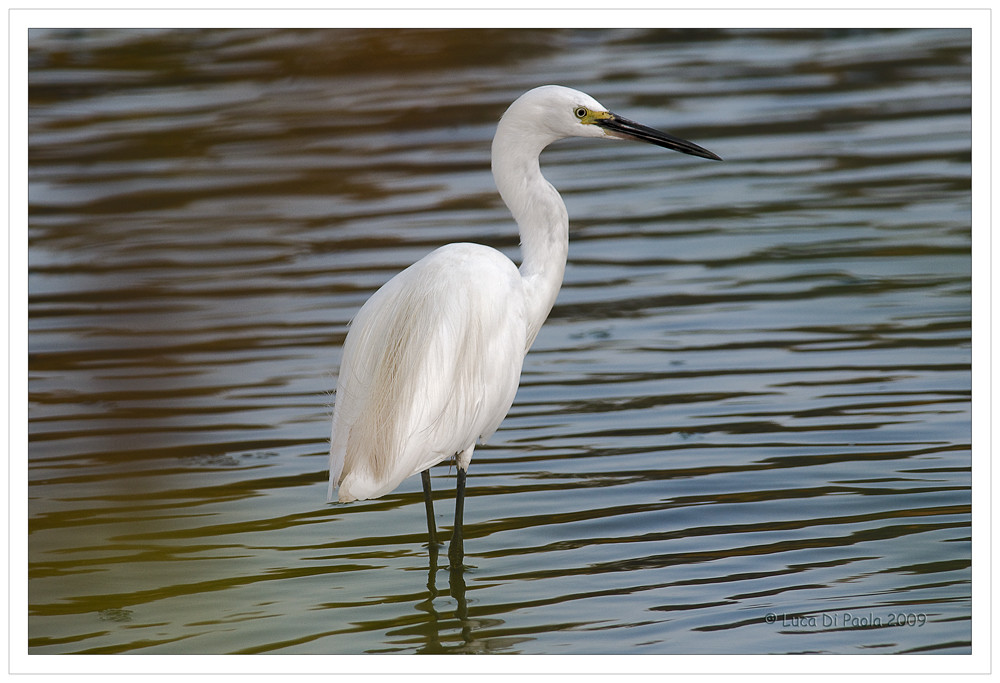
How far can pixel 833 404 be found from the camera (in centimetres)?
444

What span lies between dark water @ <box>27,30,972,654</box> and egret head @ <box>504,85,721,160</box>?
1.08 meters

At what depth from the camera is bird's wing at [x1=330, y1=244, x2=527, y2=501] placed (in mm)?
3312

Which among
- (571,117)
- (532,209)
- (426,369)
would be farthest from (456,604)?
(571,117)

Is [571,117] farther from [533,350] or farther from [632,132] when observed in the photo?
[533,350]

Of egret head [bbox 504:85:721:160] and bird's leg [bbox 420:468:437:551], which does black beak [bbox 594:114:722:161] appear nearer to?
egret head [bbox 504:85:721:160]

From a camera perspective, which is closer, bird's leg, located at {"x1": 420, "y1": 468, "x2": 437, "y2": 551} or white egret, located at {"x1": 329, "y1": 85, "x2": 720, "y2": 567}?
white egret, located at {"x1": 329, "y1": 85, "x2": 720, "y2": 567}

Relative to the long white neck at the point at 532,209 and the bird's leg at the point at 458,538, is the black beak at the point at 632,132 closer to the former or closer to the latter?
the long white neck at the point at 532,209

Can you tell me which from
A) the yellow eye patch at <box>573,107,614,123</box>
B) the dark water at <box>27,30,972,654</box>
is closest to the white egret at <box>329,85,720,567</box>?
the yellow eye patch at <box>573,107,614,123</box>

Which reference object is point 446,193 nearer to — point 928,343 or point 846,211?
point 846,211

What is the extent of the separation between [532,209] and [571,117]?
0.97 ft

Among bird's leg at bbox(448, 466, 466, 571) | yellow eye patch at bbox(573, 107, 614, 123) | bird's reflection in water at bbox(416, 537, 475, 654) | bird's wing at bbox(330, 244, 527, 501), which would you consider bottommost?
bird's reflection in water at bbox(416, 537, 475, 654)

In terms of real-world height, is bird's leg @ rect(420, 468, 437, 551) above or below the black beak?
below
